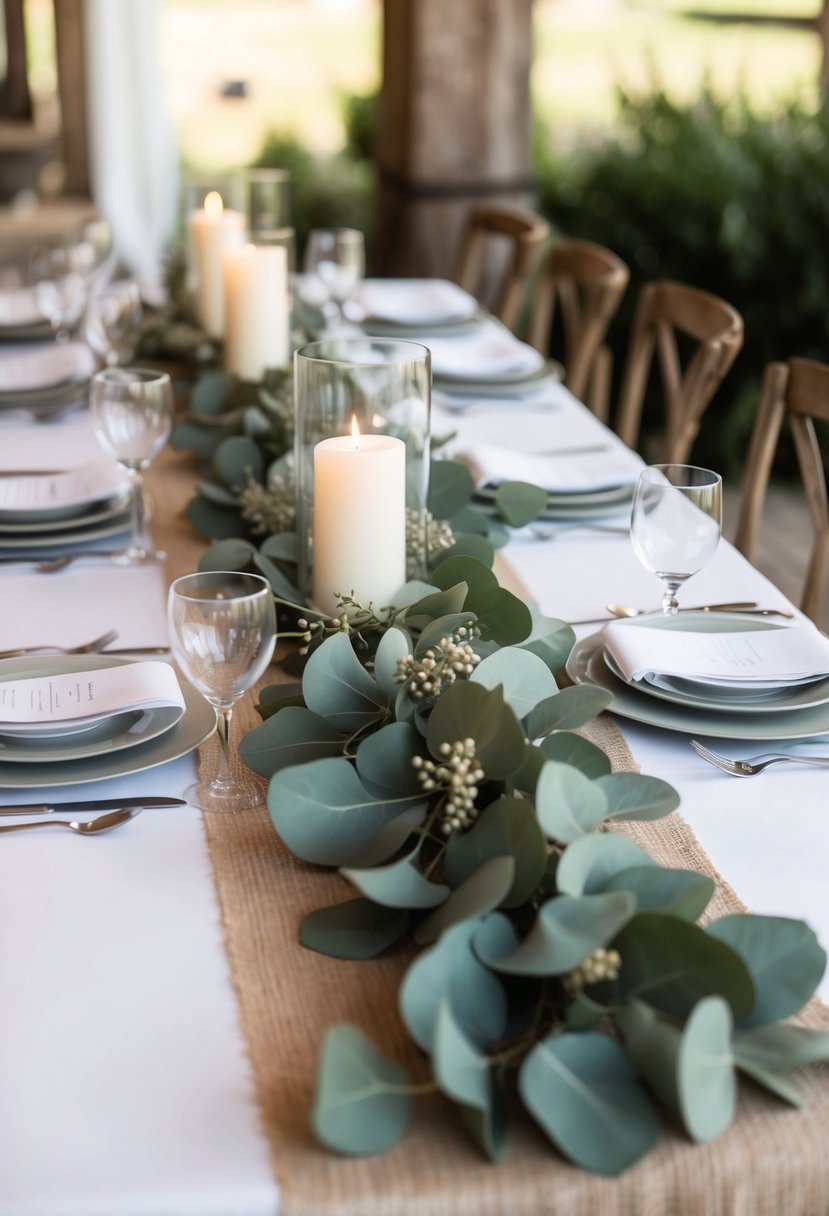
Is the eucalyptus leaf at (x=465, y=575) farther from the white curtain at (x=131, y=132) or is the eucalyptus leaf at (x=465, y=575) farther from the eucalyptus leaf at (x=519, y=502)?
the white curtain at (x=131, y=132)

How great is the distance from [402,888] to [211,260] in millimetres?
1656

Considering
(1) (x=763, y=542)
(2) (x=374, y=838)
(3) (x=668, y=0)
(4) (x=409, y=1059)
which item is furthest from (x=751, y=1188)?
(3) (x=668, y=0)

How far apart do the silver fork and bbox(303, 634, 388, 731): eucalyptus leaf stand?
271 millimetres

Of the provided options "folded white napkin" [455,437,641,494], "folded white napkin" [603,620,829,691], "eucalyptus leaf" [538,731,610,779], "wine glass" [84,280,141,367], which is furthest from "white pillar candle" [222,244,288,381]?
"eucalyptus leaf" [538,731,610,779]

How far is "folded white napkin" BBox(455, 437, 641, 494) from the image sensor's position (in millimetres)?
1660

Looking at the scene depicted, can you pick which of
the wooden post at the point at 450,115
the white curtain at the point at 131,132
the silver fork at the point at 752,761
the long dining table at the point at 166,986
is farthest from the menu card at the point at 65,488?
the white curtain at the point at 131,132

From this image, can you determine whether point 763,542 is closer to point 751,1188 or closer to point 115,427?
point 115,427

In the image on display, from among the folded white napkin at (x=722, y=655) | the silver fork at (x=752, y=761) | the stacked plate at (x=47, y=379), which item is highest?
the folded white napkin at (x=722, y=655)

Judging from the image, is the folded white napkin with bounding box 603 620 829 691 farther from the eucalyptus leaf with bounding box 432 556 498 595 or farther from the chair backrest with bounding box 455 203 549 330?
the chair backrest with bounding box 455 203 549 330

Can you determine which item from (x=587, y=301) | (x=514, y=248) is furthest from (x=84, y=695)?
(x=514, y=248)

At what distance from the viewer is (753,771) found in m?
1.07

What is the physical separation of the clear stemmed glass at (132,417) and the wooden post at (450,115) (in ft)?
9.11

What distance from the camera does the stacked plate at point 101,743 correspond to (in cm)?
102

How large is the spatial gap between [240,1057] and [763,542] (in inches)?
131
